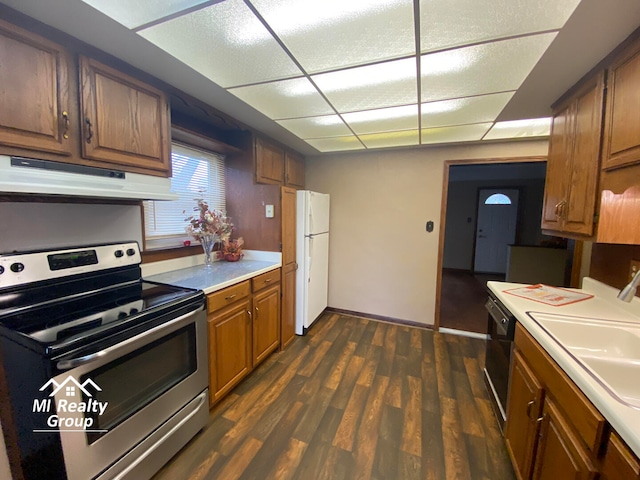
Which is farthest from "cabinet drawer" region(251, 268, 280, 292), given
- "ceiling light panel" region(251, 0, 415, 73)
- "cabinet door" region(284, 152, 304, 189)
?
"ceiling light panel" region(251, 0, 415, 73)

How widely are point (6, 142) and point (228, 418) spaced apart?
188 centimetres

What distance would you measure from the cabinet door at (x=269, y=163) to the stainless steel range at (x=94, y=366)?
4.69 ft

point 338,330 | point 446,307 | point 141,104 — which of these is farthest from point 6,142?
point 446,307

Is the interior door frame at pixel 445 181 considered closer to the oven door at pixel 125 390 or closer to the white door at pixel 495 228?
the oven door at pixel 125 390

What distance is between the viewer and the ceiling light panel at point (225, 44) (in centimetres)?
111

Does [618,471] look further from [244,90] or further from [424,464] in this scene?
[244,90]

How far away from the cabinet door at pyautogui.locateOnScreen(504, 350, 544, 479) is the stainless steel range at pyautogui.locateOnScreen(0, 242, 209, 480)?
68.6 inches

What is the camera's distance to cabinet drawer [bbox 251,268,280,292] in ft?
7.06

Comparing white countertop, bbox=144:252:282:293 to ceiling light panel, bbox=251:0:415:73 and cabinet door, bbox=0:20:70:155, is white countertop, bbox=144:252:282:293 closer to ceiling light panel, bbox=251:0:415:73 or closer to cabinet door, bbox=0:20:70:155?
cabinet door, bbox=0:20:70:155

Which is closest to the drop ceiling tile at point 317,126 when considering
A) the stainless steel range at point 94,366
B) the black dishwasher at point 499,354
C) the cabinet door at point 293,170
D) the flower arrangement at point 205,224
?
the cabinet door at point 293,170

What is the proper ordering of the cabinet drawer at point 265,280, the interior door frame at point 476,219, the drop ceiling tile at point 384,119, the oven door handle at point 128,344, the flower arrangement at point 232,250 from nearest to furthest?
the oven door handle at point 128,344
the drop ceiling tile at point 384,119
the cabinet drawer at point 265,280
the flower arrangement at point 232,250
the interior door frame at point 476,219

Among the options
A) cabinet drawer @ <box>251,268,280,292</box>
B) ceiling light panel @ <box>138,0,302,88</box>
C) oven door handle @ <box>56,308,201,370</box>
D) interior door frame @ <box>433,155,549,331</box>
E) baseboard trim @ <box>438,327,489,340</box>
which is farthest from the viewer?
baseboard trim @ <box>438,327,489,340</box>

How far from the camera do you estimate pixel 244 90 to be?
1735mm

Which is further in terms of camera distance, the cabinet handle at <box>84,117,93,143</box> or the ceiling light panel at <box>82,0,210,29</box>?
the cabinet handle at <box>84,117,93,143</box>
